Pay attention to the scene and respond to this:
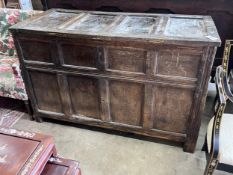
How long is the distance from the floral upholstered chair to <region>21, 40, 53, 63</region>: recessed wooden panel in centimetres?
20

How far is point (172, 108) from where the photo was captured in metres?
1.60

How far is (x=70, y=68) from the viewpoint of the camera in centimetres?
166

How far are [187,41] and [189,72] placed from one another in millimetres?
216

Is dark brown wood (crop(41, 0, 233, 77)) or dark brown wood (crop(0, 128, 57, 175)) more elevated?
dark brown wood (crop(41, 0, 233, 77))

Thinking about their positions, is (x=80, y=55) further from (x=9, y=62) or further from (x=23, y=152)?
(x=9, y=62)

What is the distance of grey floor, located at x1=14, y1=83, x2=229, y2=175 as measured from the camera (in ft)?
5.35

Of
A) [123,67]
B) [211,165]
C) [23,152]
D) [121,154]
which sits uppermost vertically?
[123,67]

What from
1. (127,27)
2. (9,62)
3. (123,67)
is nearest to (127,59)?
(123,67)

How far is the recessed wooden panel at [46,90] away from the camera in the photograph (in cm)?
179

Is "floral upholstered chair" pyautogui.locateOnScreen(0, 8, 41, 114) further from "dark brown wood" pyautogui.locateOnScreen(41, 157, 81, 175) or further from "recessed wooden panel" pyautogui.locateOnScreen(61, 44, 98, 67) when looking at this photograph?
"dark brown wood" pyautogui.locateOnScreen(41, 157, 81, 175)

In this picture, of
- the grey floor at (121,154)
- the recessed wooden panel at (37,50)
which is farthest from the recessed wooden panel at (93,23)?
the grey floor at (121,154)

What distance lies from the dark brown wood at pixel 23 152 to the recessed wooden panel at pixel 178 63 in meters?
0.83

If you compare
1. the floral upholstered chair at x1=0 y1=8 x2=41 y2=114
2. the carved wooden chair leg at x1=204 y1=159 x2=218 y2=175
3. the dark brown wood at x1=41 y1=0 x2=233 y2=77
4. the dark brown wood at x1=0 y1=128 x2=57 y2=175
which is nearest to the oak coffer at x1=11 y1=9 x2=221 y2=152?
the floral upholstered chair at x1=0 y1=8 x2=41 y2=114

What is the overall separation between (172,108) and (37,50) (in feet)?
3.60
